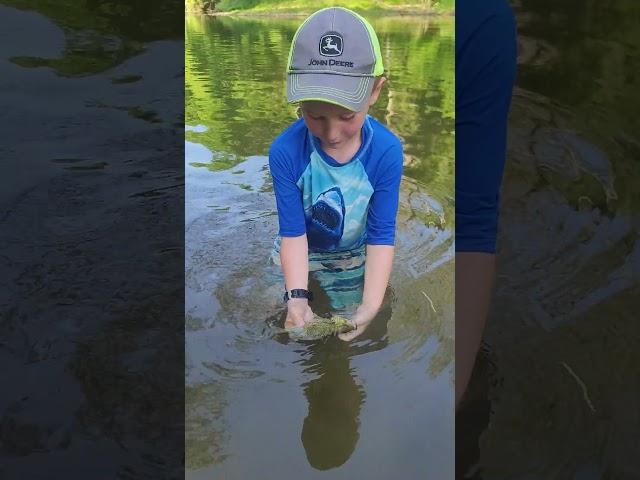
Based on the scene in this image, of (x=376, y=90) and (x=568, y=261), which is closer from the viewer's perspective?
(x=376, y=90)

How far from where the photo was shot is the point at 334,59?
67 cm

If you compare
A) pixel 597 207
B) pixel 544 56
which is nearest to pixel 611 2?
pixel 544 56

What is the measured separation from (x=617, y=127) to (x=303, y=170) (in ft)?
3.00

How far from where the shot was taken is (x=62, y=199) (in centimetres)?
119

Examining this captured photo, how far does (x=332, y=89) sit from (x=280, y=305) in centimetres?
24

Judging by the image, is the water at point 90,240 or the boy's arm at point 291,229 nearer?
the boy's arm at point 291,229

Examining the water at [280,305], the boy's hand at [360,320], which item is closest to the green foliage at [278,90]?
the water at [280,305]

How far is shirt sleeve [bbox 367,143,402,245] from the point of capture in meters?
0.71

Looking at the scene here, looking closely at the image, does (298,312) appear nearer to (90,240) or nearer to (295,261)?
(295,261)

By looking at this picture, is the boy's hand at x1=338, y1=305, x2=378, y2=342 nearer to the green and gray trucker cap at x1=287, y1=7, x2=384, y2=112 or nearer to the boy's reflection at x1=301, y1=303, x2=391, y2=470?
the boy's reflection at x1=301, y1=303, x2=391, y2=470

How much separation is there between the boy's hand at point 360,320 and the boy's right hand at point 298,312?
40 mm

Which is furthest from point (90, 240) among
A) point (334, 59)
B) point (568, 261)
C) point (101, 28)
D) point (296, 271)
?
point (568, 261)

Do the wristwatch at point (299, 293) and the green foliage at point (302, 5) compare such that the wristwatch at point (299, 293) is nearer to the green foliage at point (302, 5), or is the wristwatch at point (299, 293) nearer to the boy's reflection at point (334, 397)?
the boy's reflection at point (334, 397)

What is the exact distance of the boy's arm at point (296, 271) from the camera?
2.40ft
